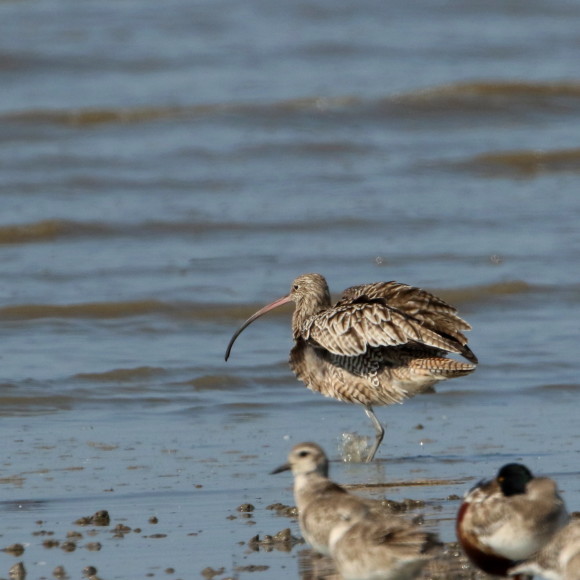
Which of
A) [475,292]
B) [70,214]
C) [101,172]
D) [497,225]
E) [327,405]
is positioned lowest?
[327,405]

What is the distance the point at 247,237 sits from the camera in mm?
14383

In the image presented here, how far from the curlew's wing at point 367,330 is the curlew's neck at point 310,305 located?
388 mm

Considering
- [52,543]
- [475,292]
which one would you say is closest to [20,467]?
[52,543]

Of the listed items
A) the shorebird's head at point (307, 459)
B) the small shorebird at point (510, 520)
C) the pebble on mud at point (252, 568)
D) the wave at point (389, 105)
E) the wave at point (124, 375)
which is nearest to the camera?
the small shorebird at point (510, 520)

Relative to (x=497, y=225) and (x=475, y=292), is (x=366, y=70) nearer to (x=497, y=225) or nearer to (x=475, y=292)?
(x=497, y=225)

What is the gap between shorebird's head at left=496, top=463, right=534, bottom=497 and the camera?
5.12 m

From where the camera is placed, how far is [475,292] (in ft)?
40.2

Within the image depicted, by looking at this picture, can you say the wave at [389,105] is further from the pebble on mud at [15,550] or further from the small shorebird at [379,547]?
the small shorebird at [379,547]

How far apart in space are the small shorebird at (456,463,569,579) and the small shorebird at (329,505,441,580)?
0.29 metres

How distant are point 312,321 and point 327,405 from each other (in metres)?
0.76

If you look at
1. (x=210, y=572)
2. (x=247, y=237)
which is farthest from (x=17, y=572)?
(x=247, y=237)

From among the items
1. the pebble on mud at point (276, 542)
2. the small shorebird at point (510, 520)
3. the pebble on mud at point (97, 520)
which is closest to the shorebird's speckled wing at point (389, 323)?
the pebble on mud at point (276, 542)

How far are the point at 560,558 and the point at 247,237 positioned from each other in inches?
389

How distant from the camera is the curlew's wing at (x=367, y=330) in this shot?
27.0ft
